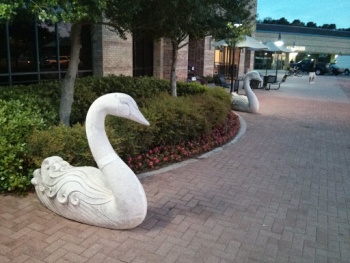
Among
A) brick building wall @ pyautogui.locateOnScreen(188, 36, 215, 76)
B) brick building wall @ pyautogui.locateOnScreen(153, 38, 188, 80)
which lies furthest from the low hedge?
brick building wall @ pyautogui.locateOnScreen(188, 36, 215, 76)

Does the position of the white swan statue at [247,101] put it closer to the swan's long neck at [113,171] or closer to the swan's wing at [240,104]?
the swan's wing at [240,104]

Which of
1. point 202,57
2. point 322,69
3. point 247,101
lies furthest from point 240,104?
point 322,69

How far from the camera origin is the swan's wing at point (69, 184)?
12.1 feet

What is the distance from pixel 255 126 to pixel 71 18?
20.6 ft

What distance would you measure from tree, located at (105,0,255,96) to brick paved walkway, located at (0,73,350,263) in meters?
2.94

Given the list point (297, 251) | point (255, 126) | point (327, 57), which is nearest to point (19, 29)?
point (255, 126)

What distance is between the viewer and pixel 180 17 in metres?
7.03

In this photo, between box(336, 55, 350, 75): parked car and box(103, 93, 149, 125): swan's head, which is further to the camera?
box(336, 55, 350, 75): parked car

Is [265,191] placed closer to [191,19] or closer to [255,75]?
[191,19]

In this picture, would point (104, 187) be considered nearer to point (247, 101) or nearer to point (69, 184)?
point (69, 184)

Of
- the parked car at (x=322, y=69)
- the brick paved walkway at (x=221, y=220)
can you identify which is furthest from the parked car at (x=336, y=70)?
the brick paved walkway at (x=221, y=220)

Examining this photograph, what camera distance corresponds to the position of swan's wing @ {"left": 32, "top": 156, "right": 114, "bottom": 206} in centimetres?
368

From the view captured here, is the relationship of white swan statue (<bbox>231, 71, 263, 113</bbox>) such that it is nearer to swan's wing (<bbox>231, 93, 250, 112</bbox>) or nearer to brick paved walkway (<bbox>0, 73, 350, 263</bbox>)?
swan's wing (<bbox>231, 93, 250, 112</bbox>)

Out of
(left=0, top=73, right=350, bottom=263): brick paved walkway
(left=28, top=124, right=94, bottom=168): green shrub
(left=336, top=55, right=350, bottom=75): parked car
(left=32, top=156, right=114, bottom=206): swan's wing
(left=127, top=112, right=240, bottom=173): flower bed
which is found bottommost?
(left=0, top=73, right=350, bottom=263): brick paved walkway
